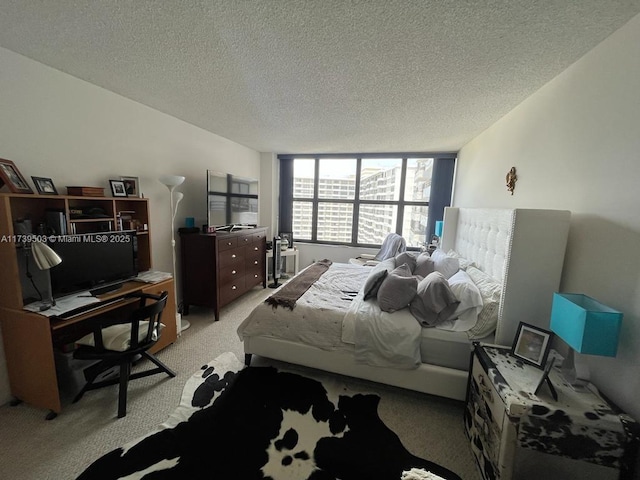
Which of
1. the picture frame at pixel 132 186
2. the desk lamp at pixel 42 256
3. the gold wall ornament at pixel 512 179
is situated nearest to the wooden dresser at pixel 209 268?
the picture frame at pixel 132 186

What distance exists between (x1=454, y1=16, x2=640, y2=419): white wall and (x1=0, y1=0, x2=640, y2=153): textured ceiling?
0.17m

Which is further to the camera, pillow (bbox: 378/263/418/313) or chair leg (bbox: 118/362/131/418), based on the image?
pillow (bbox: 378/263/418/313)

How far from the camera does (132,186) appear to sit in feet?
7.92

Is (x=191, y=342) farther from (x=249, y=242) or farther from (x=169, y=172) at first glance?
(x=169, y=172)

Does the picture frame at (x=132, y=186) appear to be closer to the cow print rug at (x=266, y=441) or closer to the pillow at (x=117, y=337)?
the pillow at (x=117, y=337)

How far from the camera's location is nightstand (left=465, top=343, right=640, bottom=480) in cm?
107

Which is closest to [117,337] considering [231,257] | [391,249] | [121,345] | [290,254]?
[121,345]

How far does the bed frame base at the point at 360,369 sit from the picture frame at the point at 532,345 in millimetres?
452

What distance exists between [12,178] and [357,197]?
4.27 m

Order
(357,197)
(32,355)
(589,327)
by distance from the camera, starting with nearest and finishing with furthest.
Result: 1. (589,327)
2. (32,355)
3. (357,197)

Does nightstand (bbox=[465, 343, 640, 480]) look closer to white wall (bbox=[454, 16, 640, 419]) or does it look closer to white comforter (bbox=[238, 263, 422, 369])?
white wall (bbox=[454, 16, 640, 419])

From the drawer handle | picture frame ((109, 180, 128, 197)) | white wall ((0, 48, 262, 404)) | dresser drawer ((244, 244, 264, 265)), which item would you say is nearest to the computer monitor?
picture frame ((109, 180, 128, 197))

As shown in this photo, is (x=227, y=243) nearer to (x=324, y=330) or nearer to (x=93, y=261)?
(x=93, y=261)

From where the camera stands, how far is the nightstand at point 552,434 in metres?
1.07
